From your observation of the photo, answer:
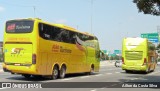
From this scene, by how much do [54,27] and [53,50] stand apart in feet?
4.49

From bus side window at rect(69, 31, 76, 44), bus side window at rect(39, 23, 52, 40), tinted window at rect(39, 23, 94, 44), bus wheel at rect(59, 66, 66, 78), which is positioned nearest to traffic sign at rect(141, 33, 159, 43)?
tinted window at rect(39, 23, 94, 44)

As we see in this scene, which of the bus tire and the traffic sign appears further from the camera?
the traffic sign

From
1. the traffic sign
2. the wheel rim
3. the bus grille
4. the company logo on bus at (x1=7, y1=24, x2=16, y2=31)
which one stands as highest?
the traffic sign

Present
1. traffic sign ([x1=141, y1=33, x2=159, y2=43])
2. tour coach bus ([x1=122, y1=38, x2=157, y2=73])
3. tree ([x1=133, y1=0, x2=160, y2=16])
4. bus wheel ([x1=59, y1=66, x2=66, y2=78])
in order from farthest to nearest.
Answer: traffic sign ([x1=141, y1=33, x2=159, y2=43]) → tour coach bus ([x1=122, y1=38, x2=157, y2=73]) → bus wheel ([x1=59, y1=66, x2=66, y2=78]) → tree ([x1=133, y1=0, x2=160, y2=16])

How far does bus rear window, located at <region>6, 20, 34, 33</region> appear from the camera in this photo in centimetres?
2094

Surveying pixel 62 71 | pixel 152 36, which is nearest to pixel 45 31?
pixel 62 71

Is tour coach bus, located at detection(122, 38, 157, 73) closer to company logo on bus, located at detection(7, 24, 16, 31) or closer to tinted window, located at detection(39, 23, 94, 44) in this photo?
tinted window, located at detection(39, 23, 94, 44)

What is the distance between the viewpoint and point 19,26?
2125cm

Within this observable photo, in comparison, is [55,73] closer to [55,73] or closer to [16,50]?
Result: [55,73]

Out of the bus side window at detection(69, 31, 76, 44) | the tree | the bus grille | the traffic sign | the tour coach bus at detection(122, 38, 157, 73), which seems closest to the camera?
the tree

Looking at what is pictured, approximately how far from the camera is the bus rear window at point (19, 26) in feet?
68.7

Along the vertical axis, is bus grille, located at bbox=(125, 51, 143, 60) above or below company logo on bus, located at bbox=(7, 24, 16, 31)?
below

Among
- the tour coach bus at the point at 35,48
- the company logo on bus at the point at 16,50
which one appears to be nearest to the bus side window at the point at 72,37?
the tour coach bus at the point at 35,48

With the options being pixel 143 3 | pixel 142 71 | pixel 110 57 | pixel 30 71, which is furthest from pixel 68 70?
pixel 110 57
